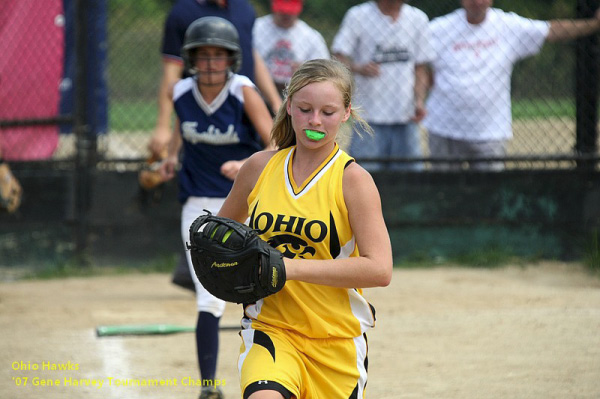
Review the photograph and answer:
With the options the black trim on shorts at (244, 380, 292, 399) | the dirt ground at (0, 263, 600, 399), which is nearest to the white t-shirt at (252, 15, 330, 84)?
the dirt ground at (0, 263, 600, 399)

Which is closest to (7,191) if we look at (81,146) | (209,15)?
(81,146)

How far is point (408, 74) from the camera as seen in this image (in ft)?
24.3

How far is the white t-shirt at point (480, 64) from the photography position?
23.6ft

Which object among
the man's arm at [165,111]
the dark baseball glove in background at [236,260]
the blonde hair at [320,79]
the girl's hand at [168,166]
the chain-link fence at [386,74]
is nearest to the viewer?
the dark baseball glove in background at [236,260]

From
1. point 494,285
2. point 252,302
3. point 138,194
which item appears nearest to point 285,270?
point 252,302

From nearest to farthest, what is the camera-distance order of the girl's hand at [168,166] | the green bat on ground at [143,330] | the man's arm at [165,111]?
the girl's hand at [168,166] < the man's arm at [165,111] < the green bat on ground at [143,330]

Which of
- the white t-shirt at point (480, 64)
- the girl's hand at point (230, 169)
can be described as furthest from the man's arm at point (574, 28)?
the girl's hand at point (230, 169)

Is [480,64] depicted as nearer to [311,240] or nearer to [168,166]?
[168,166]

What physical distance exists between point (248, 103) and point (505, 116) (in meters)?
3.55

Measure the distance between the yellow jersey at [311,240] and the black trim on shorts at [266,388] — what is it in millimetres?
219

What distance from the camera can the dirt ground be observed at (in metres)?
4.30

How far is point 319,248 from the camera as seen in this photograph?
9.14 feet

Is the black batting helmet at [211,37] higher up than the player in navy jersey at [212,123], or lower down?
higher up

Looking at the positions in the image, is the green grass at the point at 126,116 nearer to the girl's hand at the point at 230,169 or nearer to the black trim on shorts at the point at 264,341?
the girl's hand at the point at 230,169
